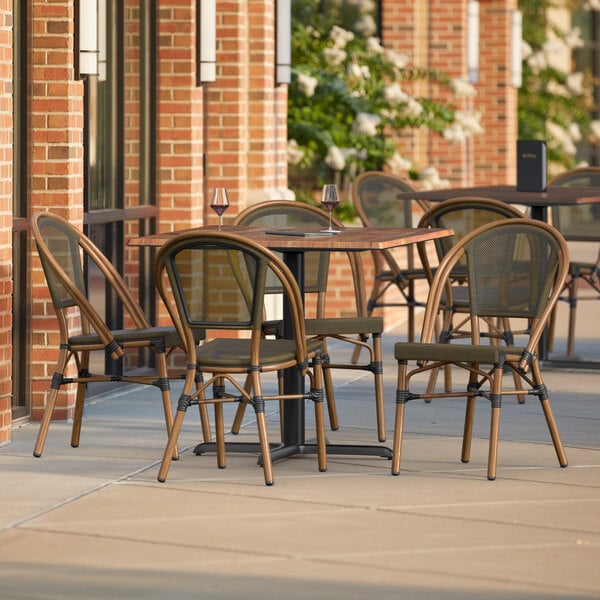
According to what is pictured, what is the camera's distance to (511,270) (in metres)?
6.95

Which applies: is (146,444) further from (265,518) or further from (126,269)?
(126,269)

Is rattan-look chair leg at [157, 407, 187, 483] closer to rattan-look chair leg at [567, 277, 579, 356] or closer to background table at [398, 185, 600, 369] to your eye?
background table at [398, 185, 600, 369]

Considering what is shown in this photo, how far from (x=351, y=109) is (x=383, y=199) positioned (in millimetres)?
3441

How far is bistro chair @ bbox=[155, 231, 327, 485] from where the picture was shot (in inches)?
242

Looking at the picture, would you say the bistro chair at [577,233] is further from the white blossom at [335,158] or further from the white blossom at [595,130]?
the white blossom at [595,130]

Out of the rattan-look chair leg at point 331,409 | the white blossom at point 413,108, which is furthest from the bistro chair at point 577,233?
the white blossom at point 413,108

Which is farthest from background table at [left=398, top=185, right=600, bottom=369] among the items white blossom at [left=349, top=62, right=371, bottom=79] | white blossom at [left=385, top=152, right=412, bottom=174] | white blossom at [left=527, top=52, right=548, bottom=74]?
white blossom at [left=527, top=52, right=548, bottom=74]

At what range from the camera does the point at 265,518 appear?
565 centimetres

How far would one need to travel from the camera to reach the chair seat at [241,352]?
626cm

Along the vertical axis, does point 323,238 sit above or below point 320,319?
above

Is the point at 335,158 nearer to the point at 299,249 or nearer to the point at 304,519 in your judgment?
the point at 299,249

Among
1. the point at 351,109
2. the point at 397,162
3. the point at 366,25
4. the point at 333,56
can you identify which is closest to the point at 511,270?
the point at 397,162

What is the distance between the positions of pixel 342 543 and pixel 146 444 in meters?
2.02

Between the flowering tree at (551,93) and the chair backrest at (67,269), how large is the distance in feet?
43.4
